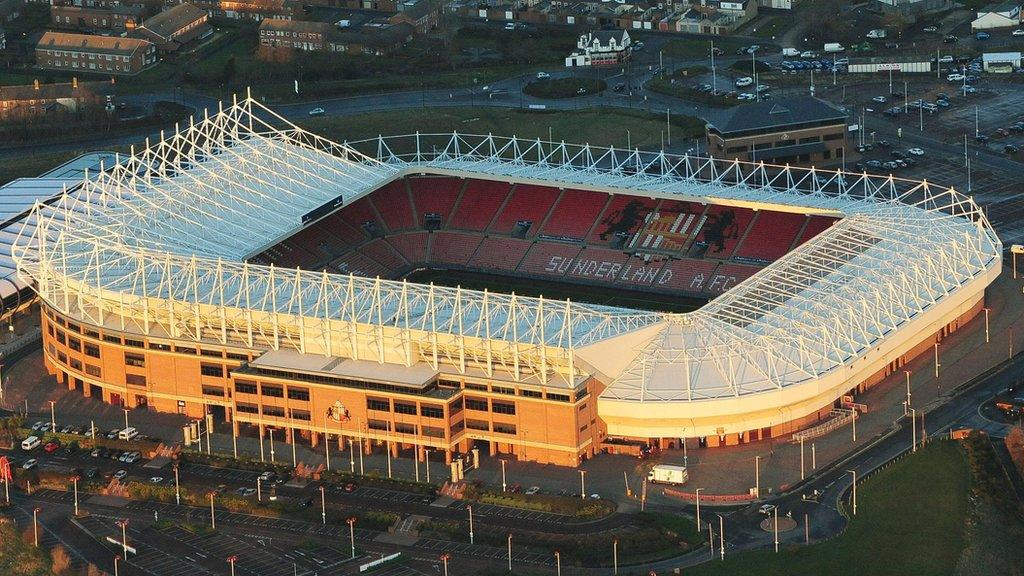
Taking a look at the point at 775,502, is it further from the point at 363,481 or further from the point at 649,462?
the point at 363,481

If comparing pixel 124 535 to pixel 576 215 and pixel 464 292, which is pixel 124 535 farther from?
pixel 576 215

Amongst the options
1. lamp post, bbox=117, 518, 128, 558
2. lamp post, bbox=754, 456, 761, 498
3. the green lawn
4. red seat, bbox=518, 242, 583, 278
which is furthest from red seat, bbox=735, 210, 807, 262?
lamp post, bbox=117, 518, 128, 558

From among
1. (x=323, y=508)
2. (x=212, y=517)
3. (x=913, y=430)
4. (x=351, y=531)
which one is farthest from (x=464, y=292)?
(x=913, y=430)

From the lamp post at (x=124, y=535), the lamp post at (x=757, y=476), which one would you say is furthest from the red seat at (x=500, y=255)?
the lamp post at (x=124, y=535)

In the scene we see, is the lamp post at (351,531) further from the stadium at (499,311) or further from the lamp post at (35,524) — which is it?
the lamp post at (35,524)

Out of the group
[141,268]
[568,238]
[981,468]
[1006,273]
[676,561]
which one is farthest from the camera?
[568,238]

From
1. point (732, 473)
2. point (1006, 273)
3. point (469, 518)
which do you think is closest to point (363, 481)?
point (469, 518)
